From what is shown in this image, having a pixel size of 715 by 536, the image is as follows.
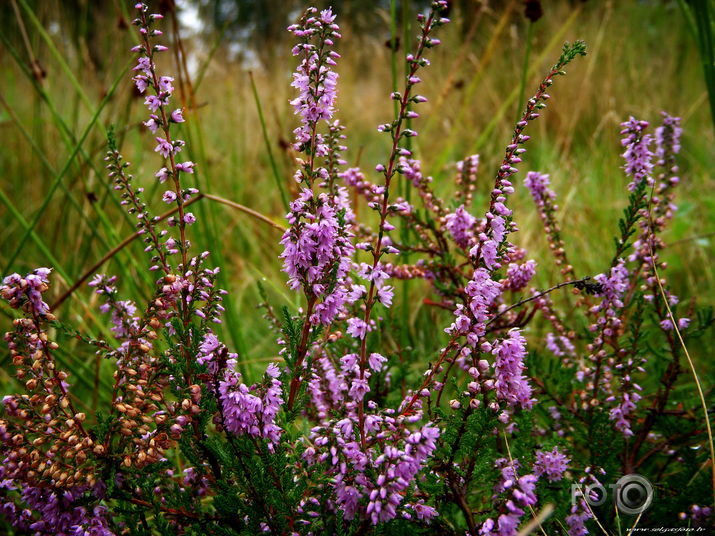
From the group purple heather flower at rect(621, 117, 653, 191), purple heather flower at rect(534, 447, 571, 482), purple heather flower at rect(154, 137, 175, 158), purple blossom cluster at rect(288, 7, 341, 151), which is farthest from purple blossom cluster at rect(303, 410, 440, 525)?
purple heather flower at rect(621, 117, 653, 191)

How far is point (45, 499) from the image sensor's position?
54.1 inches

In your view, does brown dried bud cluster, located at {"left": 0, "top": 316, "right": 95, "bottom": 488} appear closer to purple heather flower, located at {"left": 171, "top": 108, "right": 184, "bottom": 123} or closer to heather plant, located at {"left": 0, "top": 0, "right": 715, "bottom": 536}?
heather plant, located at {"left": 0, "top": 0, "right": 715, "bottom": 536}

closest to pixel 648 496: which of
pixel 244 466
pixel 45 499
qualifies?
pixel 244 466

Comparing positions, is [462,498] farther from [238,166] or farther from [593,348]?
[238,166]

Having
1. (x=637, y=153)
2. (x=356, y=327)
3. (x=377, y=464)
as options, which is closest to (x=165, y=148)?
(x=356, y=327)

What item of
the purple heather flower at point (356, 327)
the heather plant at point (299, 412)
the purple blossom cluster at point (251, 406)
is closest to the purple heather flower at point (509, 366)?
the heather plant at point (299, 412)

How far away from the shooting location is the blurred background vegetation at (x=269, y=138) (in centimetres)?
266

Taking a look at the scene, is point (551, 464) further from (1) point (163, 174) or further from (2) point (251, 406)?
(1) point (163, 174)

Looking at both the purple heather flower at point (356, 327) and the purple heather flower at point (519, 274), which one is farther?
the purple heather flower at point (519, 274)

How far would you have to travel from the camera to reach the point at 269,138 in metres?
6.45

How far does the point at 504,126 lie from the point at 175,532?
5208 millimetres

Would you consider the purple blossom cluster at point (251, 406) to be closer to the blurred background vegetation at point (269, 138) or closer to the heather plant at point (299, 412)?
the heather plant at point (299, 412)

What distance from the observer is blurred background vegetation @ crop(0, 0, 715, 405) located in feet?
8.71

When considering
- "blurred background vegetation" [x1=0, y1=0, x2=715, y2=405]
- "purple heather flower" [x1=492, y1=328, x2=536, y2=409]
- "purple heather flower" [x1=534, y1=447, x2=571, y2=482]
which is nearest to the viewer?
"purple heather flower" [x1=492, y1=328, x2=536, y2=409]
